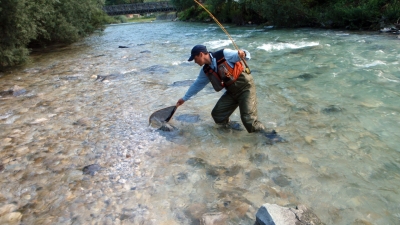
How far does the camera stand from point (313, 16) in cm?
2011

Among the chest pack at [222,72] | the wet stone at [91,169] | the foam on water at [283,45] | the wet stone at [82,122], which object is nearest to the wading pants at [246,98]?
the chest pack at [222,72]

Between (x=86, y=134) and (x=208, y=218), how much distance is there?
3.23m

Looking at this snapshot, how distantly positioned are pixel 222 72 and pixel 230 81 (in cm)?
21

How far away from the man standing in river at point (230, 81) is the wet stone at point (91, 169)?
6.35 feet

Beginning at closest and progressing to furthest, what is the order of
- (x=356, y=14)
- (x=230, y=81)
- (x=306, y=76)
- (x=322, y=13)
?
(x=230, y=81) → (x=306, y=76) → (x=356, y=14) → (x=322, y=13)

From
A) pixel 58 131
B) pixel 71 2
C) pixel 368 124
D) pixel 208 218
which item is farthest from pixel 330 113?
pixel 71 2

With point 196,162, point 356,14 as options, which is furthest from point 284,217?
point 356,14

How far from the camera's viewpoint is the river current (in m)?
3.60

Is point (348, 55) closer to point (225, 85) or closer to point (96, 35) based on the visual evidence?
point (225, 85)

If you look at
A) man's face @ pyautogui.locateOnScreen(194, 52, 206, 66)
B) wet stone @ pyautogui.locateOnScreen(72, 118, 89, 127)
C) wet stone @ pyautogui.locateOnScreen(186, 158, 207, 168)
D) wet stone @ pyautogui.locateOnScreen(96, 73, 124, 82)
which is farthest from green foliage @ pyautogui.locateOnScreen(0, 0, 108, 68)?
wet stone @ pyautogui.locateOnScreen(186, 158, 207, 168)

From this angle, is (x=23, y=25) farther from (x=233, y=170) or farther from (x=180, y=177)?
(x=233, y=170)

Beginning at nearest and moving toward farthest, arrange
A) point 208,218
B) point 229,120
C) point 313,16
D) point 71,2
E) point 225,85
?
point 208,218 < point 225,85 < point 229,120 < point 71,2 < point 313,16

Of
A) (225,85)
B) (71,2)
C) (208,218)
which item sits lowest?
(208,218)

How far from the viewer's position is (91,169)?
14.7ft
